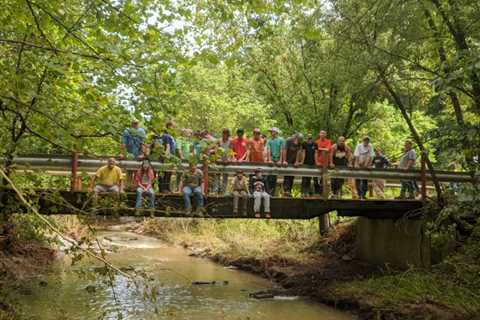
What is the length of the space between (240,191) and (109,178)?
2.70 m

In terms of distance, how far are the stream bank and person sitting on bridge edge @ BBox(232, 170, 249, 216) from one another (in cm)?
313

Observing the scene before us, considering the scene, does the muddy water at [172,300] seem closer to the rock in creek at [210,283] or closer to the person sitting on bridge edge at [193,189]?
the rock in creek at [210,283]

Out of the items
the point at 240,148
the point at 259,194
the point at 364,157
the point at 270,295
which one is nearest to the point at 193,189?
the point at 259,194

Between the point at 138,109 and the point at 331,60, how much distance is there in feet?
33.5

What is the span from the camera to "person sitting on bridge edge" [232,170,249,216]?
38.5ft

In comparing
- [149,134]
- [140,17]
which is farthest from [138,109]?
[140,17]

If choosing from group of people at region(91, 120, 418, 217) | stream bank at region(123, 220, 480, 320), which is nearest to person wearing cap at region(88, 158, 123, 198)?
group of people at region(91, 120, 418, 217)

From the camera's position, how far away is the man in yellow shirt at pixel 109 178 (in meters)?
11.0

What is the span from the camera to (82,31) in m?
6.14

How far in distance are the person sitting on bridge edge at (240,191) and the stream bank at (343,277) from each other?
10.3 ft

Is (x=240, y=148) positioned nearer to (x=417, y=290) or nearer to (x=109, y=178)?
(x=109, y=178)

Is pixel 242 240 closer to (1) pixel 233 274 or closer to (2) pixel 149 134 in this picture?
(1) pixel 233 274

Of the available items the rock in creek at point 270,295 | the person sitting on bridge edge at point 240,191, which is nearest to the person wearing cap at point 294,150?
the person sitting on bridge edge at point 240,191

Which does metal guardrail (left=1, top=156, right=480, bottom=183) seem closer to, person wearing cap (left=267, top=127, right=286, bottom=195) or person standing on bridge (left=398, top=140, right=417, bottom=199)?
person standing on bridge (left=398, top=140, right=417, bottom=199)
